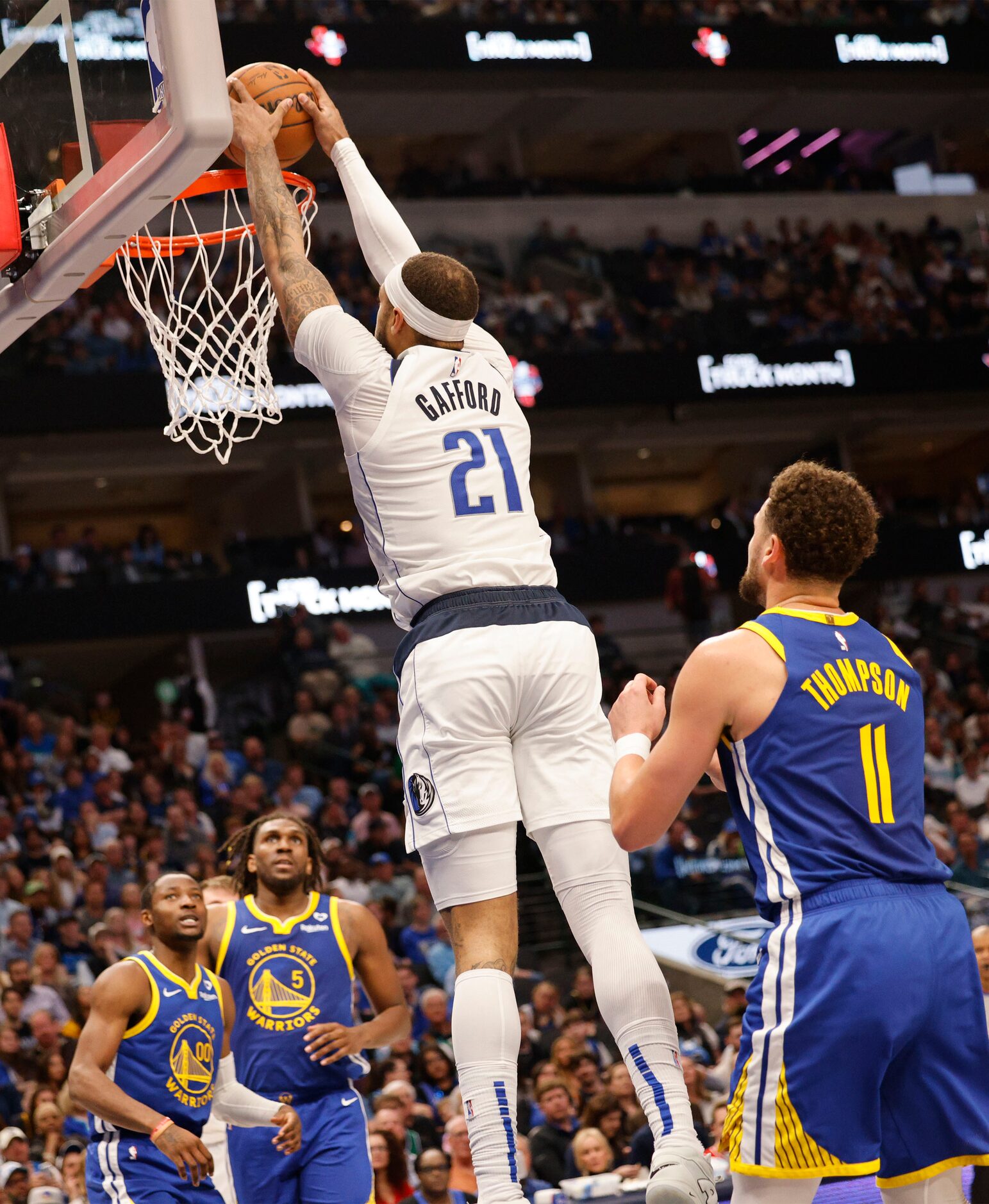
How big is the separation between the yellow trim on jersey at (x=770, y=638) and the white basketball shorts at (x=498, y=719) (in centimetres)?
91

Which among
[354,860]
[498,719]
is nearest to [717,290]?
[354,860]

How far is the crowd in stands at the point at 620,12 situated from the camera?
74.3 feet

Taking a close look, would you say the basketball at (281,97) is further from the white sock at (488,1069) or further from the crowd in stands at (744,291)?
the crowd in stands at (744,291)

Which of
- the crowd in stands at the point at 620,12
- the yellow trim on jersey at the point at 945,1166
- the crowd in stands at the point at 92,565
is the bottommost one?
the yellow trim on jersey at the point at 945,1166

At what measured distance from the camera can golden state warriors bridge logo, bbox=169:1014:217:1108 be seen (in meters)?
6.19

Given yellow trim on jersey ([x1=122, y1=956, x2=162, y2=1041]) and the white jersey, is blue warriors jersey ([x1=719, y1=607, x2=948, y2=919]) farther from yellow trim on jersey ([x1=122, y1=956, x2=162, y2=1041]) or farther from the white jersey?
yellow trim on jersey ([x1=122, y1=956, x2=162, y2=1041])

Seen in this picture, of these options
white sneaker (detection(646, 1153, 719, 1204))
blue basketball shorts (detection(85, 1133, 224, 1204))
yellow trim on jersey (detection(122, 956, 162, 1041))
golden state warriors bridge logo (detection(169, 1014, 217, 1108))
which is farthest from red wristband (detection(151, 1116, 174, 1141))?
white sneaker (detection(646, 1153, 719, 1204))

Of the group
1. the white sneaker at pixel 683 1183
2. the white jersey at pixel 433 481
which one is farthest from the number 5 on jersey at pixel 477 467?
the white sneaker at pixel 683 1183

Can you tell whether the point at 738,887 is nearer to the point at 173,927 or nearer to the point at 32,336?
the point at 173,927

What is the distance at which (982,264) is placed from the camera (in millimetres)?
26656

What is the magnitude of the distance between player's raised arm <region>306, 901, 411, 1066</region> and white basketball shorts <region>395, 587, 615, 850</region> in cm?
224

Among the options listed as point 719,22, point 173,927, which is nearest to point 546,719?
point 173,927

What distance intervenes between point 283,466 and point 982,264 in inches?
486

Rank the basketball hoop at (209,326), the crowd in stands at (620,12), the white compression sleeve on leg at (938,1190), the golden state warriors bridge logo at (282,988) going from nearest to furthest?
the white compression sleeve on leg at (938,1190) → the basketball hoop at (209,326) → the golden state warriors bridge logo at (282,988) → the crowd in stands at (620,12)
